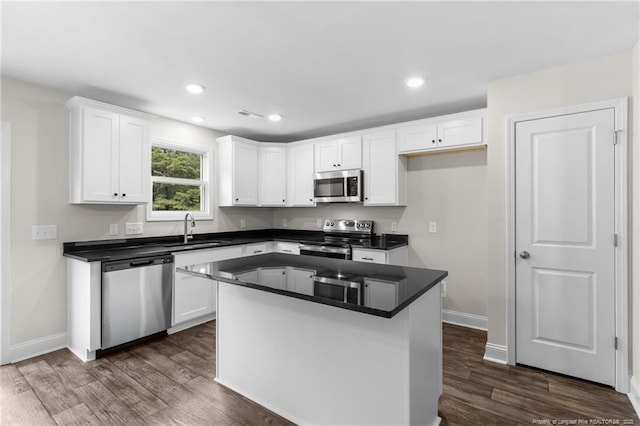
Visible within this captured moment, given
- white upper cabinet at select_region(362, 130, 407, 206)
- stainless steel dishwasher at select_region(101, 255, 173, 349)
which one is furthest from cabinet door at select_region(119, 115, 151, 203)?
white upper cabinet at select_region(362, 130, 407, 206)

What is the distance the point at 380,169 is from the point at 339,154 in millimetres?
640

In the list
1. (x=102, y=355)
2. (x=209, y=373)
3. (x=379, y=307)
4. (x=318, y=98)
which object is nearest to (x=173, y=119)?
(x=318, y=98)

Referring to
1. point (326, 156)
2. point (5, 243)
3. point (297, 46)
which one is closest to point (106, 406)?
point (5, 243)

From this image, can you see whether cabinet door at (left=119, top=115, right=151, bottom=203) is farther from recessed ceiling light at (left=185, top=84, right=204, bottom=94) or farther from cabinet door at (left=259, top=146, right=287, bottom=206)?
cabinet door at (left=259, top=146, right=287, bottom=206)

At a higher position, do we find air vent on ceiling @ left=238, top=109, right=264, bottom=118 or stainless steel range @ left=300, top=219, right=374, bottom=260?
air vent on ceiling @ left=238, top=109, right=264, bottom=118

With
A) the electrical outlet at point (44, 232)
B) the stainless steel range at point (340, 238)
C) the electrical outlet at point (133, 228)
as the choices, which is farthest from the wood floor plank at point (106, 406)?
the stainless steel range at point (340, 238)

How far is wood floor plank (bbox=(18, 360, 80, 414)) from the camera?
2148 millimetres

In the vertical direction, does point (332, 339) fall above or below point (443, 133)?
below

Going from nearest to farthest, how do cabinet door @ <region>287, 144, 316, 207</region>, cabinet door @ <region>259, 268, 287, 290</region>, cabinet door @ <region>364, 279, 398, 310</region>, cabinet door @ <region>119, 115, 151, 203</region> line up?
cabinet door @ <region>364, 279, 398, 310</region> < cabinet door @ <region>259, 268, 287, 290</region> < cabinet door @ <region>119, 115, 151, 203</region> < cabinet door @ <region>287, 144, 316, 207</region>

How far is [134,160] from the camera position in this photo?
10.9 ft

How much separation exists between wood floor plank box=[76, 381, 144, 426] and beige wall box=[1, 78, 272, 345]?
1.08 meters

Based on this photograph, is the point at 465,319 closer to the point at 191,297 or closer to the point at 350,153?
the point at 350,153

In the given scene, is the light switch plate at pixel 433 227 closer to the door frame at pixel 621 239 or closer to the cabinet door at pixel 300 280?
the door frame at pixel 621 239

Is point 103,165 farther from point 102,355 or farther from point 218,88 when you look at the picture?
point 102,355
